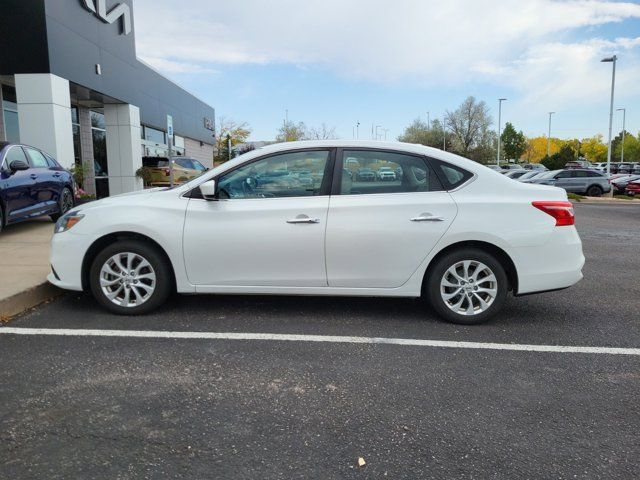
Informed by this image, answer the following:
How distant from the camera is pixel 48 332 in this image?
4.47 metres

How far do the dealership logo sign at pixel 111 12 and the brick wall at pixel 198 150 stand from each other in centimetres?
1547

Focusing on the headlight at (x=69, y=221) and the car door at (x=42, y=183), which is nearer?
the headlight at (x=69, y=221)

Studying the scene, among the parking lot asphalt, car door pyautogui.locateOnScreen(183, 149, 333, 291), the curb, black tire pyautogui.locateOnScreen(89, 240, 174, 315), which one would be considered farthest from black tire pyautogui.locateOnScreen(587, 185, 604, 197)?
the curb

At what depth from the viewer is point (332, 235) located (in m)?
4.65

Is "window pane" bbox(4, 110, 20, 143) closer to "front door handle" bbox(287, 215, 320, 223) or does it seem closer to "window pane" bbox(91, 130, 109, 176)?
"window pane" bbox(91, 130, 109, 176)

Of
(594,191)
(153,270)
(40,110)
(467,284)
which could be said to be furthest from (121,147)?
(594,191)

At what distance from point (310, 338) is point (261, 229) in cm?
106

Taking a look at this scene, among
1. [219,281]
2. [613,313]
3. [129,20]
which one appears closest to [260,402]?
[219,281]

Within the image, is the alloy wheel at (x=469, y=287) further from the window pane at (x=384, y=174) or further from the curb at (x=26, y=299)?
the curb at (x=26, y=299)

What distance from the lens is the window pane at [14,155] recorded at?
8542 millimetres

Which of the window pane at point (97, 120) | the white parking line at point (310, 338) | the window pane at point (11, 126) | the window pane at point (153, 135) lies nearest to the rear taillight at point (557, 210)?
the white parking line at point (310, 338)

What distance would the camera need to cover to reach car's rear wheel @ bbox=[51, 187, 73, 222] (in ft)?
34.1

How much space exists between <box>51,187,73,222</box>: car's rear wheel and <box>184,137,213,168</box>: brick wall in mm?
22224

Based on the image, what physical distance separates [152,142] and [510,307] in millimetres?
22654
